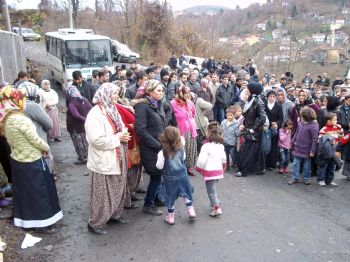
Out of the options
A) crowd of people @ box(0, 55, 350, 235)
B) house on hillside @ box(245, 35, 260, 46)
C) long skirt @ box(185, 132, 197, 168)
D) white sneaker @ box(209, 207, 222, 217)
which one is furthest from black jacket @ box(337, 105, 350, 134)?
house on hillside @ box(245, 35, 260, 46)

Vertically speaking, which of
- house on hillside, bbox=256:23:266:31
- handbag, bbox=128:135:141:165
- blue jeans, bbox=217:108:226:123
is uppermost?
house on hillside, bbox=256:23:266:31

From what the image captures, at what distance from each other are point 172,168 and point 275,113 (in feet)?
11.9

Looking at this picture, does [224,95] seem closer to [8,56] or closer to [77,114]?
[77,114]

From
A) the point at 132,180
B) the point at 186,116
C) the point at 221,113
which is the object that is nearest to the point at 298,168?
the point at 186,116

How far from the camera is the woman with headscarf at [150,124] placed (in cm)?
493

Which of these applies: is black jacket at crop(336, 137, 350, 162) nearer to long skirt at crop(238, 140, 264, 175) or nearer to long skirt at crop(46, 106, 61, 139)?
long skirt at crop(238, 140, 264, 175)

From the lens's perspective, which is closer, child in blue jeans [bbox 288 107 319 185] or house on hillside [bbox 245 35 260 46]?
child in blue jeans [bbox 288 107 319 185]

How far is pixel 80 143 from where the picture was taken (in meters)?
7.65

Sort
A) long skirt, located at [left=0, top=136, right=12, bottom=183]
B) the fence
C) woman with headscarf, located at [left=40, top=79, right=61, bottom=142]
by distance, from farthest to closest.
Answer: the fence → woman with headscarf, located at [left=40, top=79, right=61, bottom=142] → long skirt, located at [left=0, top=136, right=12, bottom=183]

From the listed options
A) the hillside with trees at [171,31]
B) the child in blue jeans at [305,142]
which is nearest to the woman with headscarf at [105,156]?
the child in blue jeans at [305,142]

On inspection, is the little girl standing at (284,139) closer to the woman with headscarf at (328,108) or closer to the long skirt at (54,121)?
the woman with headscarf at (328,108)

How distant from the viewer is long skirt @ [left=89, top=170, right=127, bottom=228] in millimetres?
4660

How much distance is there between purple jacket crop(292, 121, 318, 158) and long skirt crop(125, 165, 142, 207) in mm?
3249

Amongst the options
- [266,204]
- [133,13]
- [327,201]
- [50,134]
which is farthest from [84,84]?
[133,13]
